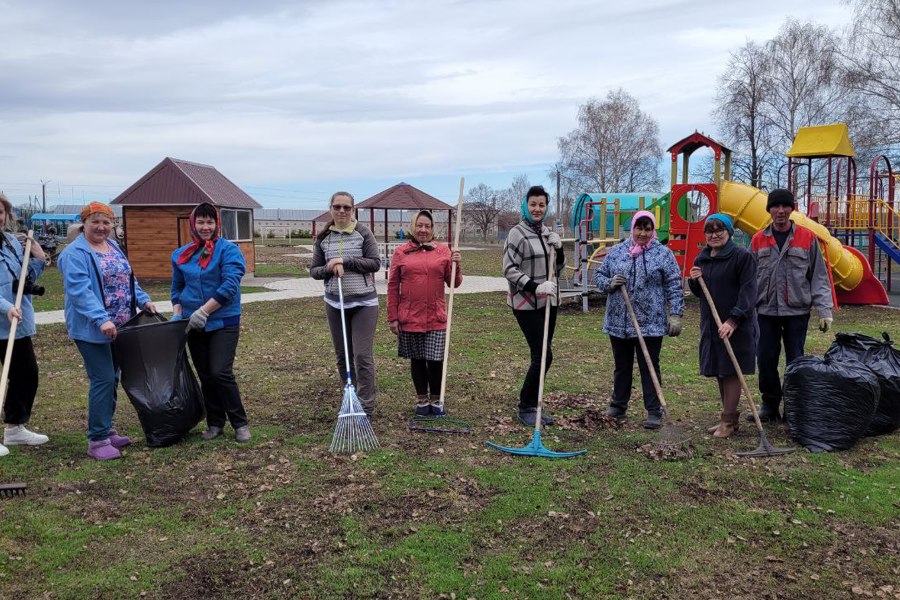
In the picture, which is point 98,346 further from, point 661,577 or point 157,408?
point 661,577

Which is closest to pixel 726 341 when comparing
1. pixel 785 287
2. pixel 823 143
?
pixel 785 287

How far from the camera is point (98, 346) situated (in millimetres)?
4793

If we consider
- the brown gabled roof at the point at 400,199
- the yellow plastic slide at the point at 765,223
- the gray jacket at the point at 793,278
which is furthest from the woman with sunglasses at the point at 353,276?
the brown gabled roof at the point at 400,199

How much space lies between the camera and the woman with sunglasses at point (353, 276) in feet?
18.2

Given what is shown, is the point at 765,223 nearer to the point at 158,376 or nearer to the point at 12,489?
the point at 158,376

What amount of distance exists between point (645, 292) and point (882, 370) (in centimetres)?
176

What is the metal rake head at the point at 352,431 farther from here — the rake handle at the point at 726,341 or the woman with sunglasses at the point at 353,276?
the rake handle at the point at 726,341

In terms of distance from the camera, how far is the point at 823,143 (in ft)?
53.4

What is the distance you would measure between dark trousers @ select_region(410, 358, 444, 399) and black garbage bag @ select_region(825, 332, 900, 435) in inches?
116

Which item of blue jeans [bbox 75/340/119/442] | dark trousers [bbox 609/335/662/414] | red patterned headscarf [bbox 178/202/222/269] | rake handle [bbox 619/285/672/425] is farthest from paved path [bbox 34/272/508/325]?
rake handle [bbox 619/285/672/425]

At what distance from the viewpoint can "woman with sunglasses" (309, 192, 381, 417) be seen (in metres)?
5.56

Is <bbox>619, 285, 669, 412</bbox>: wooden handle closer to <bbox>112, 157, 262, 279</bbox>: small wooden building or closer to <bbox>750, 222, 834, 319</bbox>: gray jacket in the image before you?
<bbox>750, 222, 834, 319</bbox>: gray jacket

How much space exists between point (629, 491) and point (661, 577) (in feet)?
3.33

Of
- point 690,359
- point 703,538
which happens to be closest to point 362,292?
point 703,538
